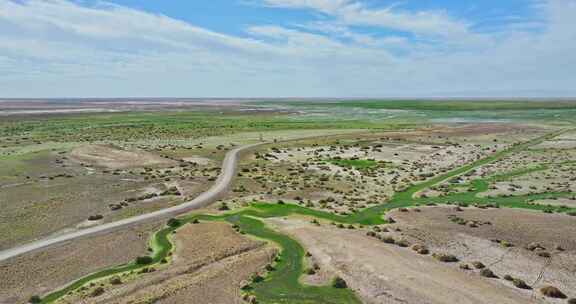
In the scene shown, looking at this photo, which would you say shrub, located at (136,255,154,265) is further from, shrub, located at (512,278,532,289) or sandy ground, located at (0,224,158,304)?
shrub, located at (512,278,532,289)

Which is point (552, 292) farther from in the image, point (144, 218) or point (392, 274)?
point (144, 218)

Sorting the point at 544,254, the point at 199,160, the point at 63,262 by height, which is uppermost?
the point at 199,160

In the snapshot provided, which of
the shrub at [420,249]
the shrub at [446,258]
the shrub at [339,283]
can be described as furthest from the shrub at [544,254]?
the shrub at [339,283]

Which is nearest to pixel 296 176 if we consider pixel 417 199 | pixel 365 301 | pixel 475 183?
pixel 417 199

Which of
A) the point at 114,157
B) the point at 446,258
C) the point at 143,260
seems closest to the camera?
the point at 143,260

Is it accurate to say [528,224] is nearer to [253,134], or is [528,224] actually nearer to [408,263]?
[408,263]

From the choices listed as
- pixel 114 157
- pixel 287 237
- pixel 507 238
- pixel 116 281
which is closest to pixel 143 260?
pixel 116 281

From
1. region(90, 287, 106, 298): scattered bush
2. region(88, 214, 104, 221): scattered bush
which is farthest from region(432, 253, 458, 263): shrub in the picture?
region(88, 214, 104, 221): scattered bush
